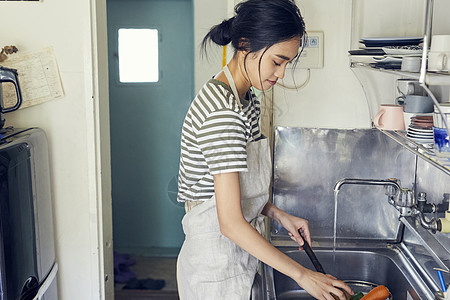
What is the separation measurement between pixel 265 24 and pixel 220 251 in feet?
1.94

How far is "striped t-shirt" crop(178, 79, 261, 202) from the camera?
1282mm

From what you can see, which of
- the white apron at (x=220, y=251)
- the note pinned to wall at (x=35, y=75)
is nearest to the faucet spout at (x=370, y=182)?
the white apron at (x=220, y=251)

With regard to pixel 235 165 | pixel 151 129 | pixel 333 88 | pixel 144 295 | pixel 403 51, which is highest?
pixel 403 51

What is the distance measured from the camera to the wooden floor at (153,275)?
3.10 meters

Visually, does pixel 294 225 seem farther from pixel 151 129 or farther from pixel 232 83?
pixel 151 129

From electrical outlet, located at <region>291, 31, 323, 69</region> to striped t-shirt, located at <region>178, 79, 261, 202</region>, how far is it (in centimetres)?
53

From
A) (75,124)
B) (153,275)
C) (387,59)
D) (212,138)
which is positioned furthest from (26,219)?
(153,275)

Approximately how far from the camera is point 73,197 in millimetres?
2102

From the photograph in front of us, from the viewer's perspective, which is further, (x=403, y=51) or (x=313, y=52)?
(x=313, y=52)

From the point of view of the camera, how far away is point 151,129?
11.3ft

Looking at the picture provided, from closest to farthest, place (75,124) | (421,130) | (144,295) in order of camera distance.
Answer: (421,130)
(75,124)
(144,295)

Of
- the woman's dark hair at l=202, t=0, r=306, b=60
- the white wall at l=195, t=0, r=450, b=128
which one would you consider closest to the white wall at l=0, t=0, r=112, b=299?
the white wall at l=195, t=0, r=450, b=128

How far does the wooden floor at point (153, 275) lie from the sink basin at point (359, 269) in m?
1.45

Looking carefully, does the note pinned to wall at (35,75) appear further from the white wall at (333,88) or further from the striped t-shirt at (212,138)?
the striped t-shirt at (212,138)
